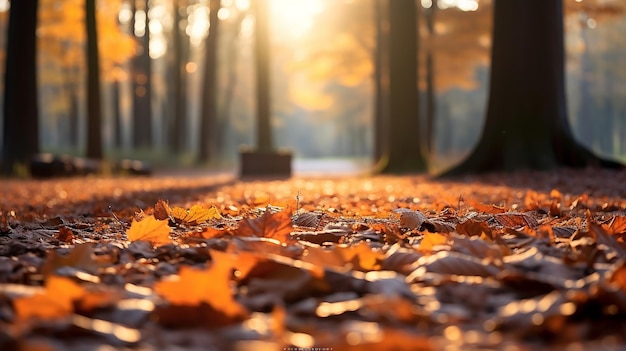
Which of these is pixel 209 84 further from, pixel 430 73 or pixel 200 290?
pixel 200 290

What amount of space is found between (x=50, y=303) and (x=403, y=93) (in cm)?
1437

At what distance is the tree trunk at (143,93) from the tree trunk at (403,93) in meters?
17.8

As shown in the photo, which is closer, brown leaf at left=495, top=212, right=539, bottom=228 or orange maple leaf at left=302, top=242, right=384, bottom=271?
orange maple leaf at left=302, top=242, right=384, bottom=271

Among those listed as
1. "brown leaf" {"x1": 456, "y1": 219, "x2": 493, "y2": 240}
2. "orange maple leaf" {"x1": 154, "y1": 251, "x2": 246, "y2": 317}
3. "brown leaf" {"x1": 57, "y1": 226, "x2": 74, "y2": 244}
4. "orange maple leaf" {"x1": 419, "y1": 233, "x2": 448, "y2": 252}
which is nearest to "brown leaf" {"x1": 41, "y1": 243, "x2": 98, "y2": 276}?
"orange maple leaf" {"x1": 154, "y1": 251, "x2": 246, "y2": 317}

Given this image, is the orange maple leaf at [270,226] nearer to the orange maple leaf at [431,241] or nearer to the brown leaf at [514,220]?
the orange maple leaf at [431,241]

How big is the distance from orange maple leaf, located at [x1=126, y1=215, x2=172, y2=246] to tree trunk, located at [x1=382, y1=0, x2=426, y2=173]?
40.6 feet

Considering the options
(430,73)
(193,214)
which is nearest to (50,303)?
(193,214)

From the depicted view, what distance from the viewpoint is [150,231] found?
3.20 m

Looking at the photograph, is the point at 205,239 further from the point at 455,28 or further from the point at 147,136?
the point at 147,136

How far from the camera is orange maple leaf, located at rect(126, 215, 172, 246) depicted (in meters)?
3.16

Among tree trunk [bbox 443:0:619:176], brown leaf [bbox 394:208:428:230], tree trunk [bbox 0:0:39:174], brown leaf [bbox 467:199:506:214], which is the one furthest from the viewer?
tree trunk [bbox 0:0:39:174]

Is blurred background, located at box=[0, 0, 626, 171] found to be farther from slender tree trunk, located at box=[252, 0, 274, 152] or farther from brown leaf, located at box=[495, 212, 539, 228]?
brown leaf, located at box=[495, 212, 539, 228]

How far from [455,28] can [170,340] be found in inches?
974

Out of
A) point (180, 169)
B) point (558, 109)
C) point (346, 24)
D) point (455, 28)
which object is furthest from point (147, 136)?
point (558, 109)
